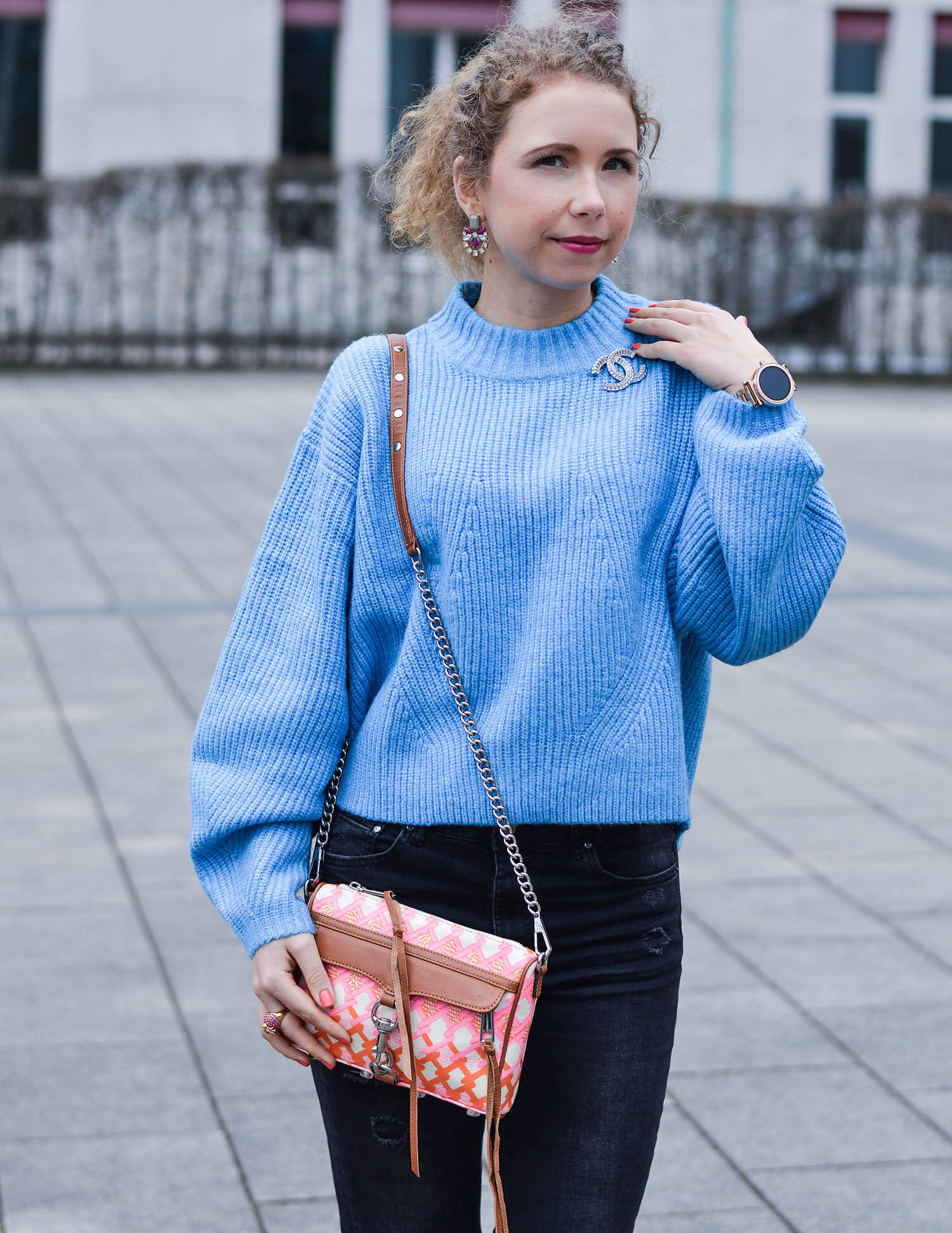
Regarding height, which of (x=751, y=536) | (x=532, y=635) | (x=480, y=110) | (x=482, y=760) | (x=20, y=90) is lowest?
(x=482, y=760)

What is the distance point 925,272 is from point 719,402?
16574 mm

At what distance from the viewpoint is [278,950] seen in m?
1.92

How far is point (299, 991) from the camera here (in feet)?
6.28

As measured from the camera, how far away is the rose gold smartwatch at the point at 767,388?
1906 mm

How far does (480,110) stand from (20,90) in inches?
770

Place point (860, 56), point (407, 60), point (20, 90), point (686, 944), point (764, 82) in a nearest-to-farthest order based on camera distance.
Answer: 1. point (686, 944)
2. point (20, 90)
3. point (764, 82)
4. point (407, 60)
5. point (860, 56)

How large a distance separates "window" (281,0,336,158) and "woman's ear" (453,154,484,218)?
61.9 ft

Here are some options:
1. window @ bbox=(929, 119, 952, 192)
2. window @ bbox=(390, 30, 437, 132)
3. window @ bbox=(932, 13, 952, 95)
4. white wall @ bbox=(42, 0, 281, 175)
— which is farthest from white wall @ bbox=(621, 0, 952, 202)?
white wall @ bbox=(42, 0, 281, 175)

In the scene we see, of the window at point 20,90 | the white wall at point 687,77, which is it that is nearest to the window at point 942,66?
the white wall at point 687,77

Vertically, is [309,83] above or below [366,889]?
above

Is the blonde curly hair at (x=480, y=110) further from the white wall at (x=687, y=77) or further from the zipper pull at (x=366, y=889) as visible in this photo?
the white wall at (x=687, y=77)

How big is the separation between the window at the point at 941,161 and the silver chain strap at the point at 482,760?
825 inches

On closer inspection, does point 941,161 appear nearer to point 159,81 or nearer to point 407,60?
point 407,60

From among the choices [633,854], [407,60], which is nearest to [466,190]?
[633,854]
